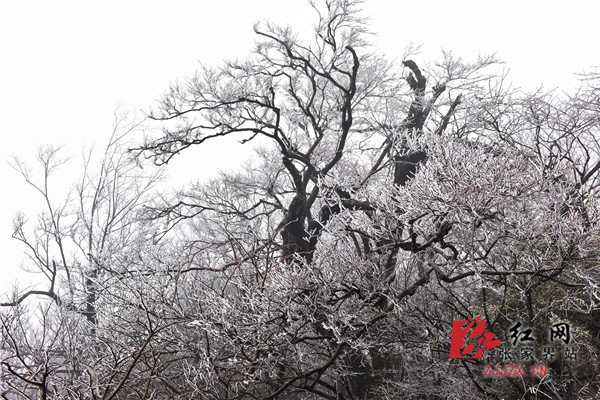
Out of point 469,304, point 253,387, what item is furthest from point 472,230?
point 253,387

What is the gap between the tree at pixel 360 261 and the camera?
14.8 ft

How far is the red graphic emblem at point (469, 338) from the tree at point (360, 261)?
0.53 ft

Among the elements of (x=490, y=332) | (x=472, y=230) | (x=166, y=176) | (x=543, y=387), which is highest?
(x=166, y=176)

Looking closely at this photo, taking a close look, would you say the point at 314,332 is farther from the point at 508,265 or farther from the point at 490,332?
the point at 508,265

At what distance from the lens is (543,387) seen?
5.09 meters

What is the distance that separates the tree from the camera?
14.8 feet

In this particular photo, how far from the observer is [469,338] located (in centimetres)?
551

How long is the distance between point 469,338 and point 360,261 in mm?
1596

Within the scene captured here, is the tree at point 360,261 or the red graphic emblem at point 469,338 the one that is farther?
the red graphic emblem at point 469,338

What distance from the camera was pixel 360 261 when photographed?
552cm

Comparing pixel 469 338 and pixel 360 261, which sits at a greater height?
pixel 360 261

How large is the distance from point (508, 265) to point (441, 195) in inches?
70.0

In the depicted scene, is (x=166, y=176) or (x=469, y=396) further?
(x=166, y=176)

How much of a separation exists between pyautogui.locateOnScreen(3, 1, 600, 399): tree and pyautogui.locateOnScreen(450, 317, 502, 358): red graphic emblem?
0.16 m
